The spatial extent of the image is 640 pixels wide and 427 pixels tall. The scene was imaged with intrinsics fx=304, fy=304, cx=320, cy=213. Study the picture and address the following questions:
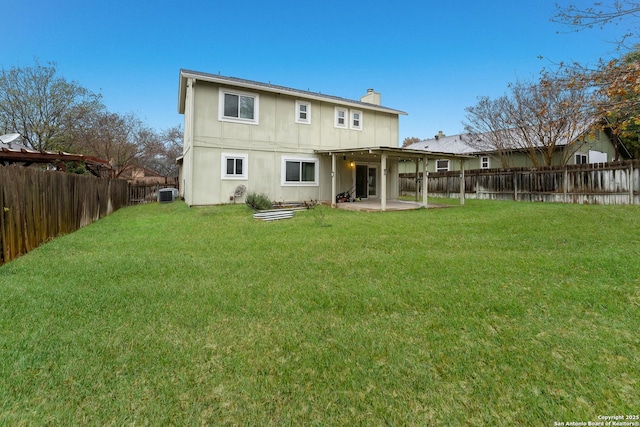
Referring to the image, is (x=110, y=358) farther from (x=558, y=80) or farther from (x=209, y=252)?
(x=558, y=80)

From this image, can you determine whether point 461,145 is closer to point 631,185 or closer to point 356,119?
point 356,119

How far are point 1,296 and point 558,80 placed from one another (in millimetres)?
8117

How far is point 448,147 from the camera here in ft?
88.6

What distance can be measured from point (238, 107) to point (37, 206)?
870cm

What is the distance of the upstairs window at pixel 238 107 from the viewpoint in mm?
13125

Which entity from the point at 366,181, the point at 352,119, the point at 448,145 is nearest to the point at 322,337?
the point at 366,181

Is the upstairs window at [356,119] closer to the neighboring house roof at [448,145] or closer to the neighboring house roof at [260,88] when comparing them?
the neighboring house roof at [260,88]

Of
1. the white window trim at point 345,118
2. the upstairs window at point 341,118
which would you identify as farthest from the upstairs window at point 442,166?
the upstairs window at point 341,118

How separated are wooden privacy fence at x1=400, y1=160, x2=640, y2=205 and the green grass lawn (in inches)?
403

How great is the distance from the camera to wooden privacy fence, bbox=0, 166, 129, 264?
5.31 metres

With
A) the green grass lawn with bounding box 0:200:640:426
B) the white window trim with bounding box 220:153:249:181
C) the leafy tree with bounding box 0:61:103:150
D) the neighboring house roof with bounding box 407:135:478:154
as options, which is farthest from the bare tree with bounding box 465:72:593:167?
the leafy tree with bounding box 0:61:103:150

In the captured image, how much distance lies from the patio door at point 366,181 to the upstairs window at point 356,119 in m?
2.22

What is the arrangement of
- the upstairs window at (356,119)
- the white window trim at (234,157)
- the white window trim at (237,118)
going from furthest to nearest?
the upstairs window at (356,119), the white window trim at (234,157), the white window trim at (237,118)

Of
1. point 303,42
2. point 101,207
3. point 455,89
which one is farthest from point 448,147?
point 101,207
